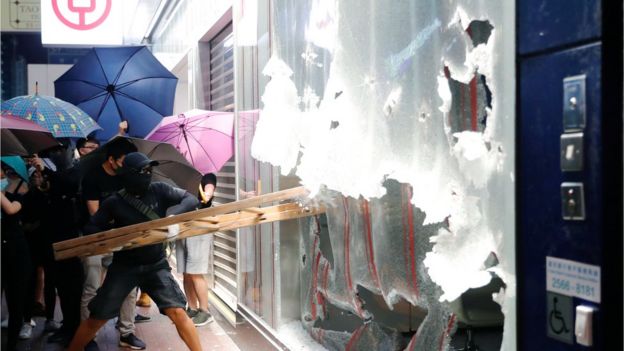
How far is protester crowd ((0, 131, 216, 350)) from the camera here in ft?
16.9

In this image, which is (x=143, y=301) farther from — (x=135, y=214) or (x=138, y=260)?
(x=135, y=214)

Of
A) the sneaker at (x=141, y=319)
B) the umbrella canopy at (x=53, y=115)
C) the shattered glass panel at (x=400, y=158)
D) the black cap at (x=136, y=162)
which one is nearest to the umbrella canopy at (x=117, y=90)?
the umbrella canopy at (x=53, y=115)

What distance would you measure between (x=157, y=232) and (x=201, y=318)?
2.71 metres

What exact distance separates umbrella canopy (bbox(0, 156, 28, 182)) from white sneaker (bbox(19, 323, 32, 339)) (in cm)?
163

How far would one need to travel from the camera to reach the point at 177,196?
525 centimetres

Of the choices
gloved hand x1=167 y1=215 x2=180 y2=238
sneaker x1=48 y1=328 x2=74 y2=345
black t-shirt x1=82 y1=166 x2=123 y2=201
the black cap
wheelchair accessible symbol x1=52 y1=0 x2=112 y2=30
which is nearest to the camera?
gloved hand x1=167 y1=215 x2=180 y2=238

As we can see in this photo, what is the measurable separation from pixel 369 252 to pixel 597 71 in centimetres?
209

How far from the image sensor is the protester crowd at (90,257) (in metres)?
5.15

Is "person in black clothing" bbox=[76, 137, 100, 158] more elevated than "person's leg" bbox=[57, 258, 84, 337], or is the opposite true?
"person in black clothing" bbox=[76, 137, 100, 158]

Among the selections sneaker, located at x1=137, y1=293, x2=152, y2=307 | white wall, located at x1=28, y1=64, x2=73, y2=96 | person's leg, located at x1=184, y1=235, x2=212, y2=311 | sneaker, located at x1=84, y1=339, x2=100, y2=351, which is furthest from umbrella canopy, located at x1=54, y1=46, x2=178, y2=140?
white wall, located at x1=28, y1=64, x2=73, y2=96

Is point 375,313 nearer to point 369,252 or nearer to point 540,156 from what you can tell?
point 369,252

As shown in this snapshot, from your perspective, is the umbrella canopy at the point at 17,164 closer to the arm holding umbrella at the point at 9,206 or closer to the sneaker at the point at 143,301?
the arm holding umbrella at the point at 9,206

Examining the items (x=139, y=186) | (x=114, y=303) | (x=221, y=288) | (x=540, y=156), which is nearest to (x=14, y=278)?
(x=114, y=303)

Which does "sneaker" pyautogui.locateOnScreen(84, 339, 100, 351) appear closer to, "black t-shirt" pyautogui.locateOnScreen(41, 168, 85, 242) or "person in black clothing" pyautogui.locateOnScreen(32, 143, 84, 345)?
"person in black clothing" pyautogui.locateOnScreen(32, 143, 84, 345)
